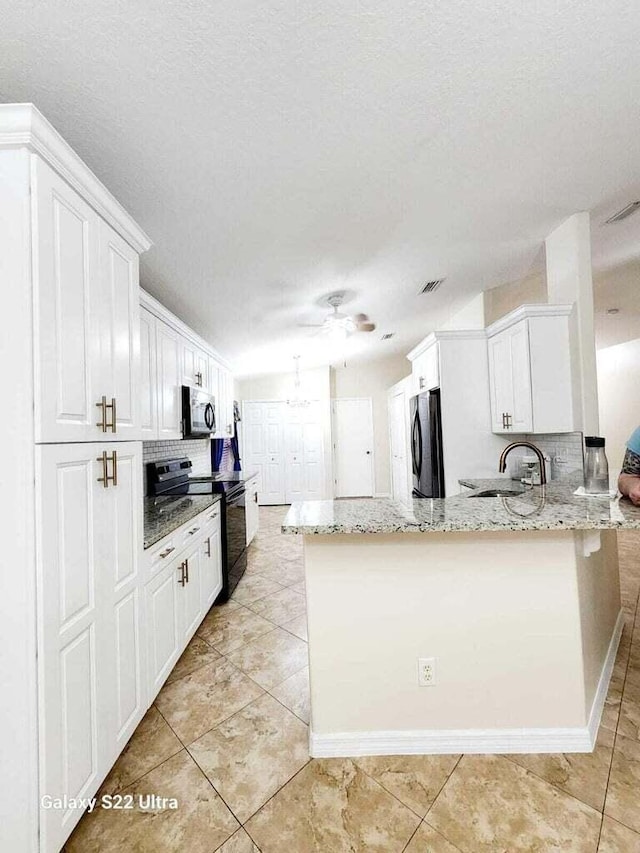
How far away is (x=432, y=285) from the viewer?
3742 millimetres

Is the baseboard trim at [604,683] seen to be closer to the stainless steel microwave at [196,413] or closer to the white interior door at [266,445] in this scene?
the stainless steel microwave at [196,413]

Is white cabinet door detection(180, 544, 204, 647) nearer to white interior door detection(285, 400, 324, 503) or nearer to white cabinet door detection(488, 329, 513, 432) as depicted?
white cabinet door detection(488, 329, 513, 432)

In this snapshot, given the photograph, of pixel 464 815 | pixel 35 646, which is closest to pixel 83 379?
pixel 35 646

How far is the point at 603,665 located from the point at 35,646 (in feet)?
8.34

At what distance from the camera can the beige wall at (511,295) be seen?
158 inches

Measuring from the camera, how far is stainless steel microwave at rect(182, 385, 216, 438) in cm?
302

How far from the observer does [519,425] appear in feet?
9.43

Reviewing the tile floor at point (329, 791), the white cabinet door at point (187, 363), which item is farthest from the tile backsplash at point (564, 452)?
the white cabinet door at point (187, 363)

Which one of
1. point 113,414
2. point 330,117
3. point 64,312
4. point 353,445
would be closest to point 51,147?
point 64,312

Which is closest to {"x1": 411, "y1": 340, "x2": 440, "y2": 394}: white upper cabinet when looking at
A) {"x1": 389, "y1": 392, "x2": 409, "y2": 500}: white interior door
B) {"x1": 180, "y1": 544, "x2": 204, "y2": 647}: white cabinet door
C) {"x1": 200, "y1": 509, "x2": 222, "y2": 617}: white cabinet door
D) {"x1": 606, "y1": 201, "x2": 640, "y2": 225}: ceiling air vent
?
{"x1": 389, "y1": 392, "x2": 409, "y2": 500}: white interior door

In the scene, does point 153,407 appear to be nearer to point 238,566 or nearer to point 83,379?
point 83,379

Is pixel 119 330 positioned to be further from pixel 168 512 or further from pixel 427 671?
pixel 427 671

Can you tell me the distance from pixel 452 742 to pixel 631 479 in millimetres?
1405

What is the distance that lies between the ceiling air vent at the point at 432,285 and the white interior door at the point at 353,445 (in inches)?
155
